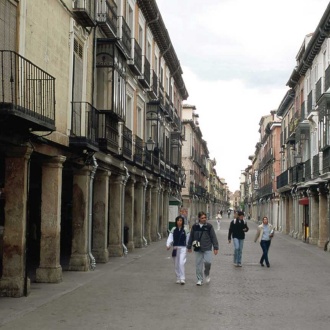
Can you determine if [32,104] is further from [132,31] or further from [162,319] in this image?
[132,31]

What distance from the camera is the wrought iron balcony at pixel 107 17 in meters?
17.4

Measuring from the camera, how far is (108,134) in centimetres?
1802

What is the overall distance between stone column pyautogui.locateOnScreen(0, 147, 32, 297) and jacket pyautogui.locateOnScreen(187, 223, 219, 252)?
4.22 meters

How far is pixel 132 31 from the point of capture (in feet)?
77.1

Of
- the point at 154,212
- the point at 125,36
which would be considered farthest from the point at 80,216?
the point at 154,212

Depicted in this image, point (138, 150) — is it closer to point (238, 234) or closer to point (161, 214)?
point (238, 234)

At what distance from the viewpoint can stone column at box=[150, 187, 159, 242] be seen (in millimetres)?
31267

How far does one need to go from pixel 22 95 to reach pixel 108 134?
294 inches

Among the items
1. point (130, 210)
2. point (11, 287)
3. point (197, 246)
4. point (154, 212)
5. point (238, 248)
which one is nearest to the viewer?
point (11, 287)

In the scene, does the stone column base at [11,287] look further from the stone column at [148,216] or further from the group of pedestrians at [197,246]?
the stone column at [148,216]

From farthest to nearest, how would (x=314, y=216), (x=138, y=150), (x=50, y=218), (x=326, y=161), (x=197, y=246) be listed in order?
(x=314, y=216) < (x=326, y=161) < (x=138, y=150) < (x=197, y=246) < (x=50, y=218)

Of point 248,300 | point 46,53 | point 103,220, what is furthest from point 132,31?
point 248,300

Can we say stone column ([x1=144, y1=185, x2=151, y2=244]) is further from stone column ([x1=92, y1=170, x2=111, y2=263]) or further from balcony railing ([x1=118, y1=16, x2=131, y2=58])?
stone column ([x1=92, y1=170, x2=111, y2=263])

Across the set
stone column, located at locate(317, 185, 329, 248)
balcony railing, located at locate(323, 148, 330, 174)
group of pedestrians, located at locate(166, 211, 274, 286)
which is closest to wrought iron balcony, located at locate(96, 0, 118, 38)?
group of pedestrians, located at locate(166, 211, 274, 286)
